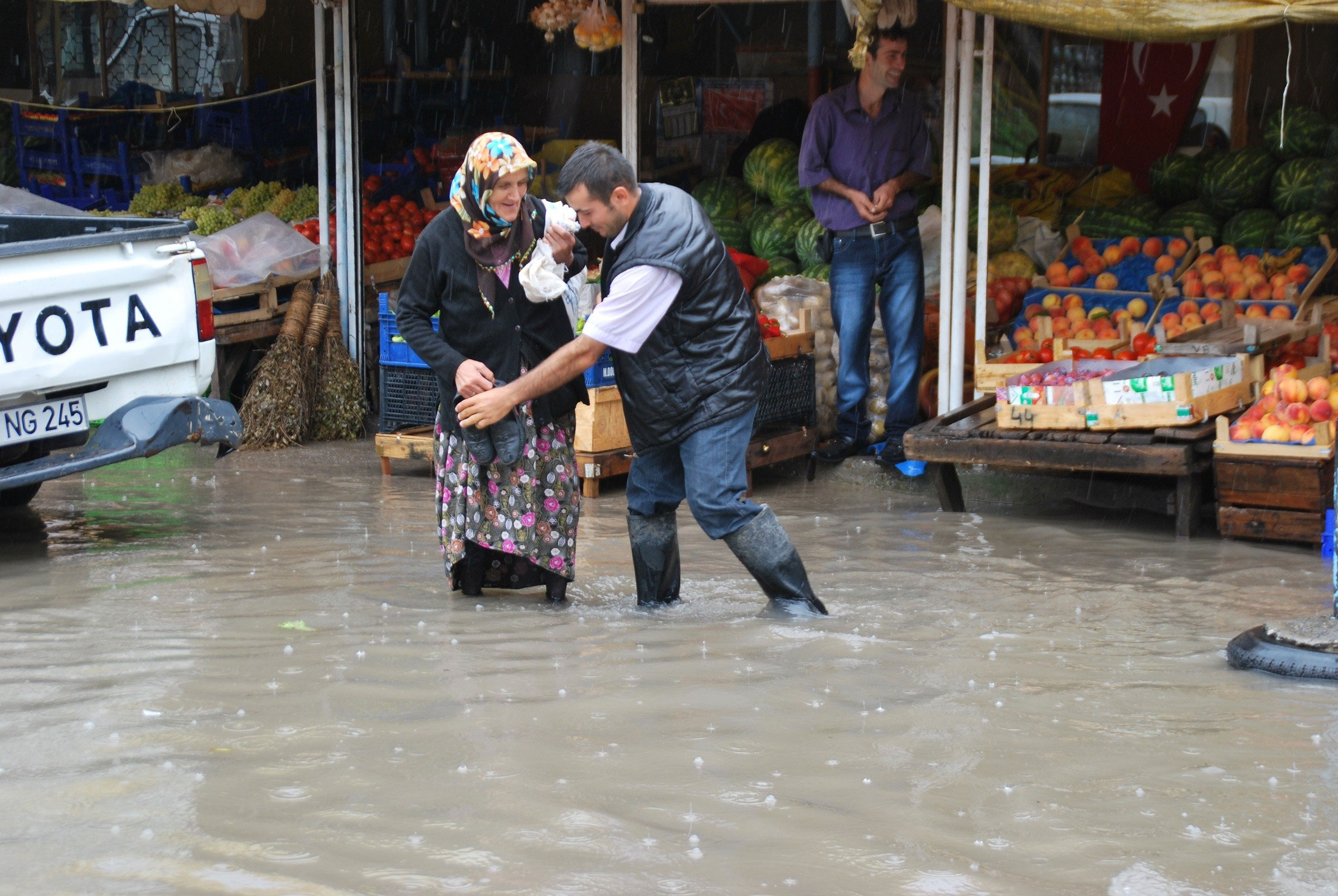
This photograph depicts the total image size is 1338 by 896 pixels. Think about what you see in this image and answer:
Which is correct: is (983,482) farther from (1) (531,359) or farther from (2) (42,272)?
(2) (42,272)

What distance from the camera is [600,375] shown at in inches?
310

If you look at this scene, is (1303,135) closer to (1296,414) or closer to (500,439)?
(1296,414)

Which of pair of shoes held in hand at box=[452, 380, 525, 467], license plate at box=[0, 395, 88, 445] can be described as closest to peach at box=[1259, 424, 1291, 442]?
pair of shoes held in hand at box=[452, 380, 525, 467]

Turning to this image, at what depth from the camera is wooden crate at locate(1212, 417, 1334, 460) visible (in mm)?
6281

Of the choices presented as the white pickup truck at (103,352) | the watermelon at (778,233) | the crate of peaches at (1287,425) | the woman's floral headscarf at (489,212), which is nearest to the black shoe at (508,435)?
the woman's floral headscarf at (489,212)

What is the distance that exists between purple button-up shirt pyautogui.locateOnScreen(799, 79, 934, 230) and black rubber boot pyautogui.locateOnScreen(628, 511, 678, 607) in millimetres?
3182

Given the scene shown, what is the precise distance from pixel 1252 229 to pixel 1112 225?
2.56 ft

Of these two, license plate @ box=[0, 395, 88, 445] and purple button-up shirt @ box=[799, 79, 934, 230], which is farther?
purple button-up shirt @ box=[799, 79, 934, 230]

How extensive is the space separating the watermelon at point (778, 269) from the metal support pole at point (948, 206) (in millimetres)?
1264

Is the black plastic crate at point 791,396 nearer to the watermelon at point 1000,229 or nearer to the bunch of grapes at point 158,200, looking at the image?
the watermelon at point 1000,229

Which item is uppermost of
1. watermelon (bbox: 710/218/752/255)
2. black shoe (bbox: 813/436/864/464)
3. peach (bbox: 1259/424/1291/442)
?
watermelon (bbox: 710/218/752/255)

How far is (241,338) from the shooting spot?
9.45 m

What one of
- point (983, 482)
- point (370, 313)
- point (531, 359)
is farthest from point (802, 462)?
point (531, 359)

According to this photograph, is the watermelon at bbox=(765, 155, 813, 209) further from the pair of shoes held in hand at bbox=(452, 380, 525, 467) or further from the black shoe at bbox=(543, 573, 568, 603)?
the pair of shoes held in hand at bbox=(452, 380, 525, 467)
